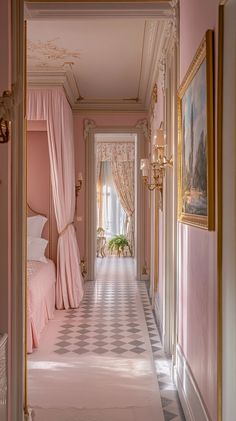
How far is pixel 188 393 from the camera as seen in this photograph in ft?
9.55

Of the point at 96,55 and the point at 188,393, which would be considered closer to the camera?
the point at 188,393

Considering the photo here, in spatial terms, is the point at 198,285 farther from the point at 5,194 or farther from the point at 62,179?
the point at 62,179

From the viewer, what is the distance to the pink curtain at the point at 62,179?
6.28 m

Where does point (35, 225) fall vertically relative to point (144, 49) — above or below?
below

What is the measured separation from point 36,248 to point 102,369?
2.78 metres

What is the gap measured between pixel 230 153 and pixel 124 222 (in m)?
11.5

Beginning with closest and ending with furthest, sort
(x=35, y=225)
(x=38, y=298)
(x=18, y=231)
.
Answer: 1. (x=18, y=231)
2. (x=38, y=298)
3. (x=35, y=225)

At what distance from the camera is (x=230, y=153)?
1.82 meters

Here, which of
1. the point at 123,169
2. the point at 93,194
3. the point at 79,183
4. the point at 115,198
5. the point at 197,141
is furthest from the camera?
the point at 115,198

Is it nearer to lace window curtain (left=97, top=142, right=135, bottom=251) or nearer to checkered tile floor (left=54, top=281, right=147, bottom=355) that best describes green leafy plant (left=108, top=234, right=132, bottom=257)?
lace window curtain (left=97, top=142, right=135, bottom=251)

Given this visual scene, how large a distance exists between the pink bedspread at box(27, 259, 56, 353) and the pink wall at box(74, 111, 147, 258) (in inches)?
79.1

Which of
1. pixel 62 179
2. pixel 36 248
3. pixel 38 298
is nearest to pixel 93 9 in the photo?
pixel 38 298

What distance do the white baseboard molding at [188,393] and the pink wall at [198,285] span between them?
0.22 feet

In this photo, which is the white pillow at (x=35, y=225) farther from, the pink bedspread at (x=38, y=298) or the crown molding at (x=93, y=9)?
the crown molding at (x=93, y=9)
